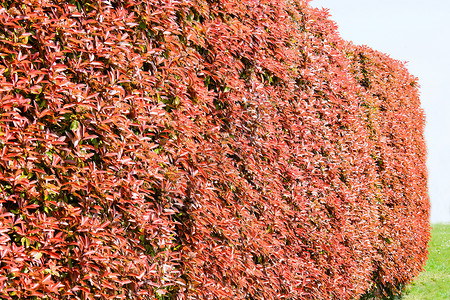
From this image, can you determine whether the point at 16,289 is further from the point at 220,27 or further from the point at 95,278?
the point at 220,27

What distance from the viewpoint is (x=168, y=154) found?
2.88m

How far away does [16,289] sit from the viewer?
2004 millimetres

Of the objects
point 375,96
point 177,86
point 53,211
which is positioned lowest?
point 53,211

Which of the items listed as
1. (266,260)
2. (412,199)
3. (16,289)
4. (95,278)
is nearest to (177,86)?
(95,278)

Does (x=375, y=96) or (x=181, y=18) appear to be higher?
(x=375, y=96)

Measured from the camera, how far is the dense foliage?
6.98 feet

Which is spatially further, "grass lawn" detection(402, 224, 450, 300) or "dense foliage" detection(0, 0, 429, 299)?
"grass lawn" detection(402, 224, 450, 300)

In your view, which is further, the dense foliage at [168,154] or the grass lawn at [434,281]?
the grass lawn at [434,281]

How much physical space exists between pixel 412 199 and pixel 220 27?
7565mm

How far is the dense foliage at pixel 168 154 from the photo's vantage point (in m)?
2.13

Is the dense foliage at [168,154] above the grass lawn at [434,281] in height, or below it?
above

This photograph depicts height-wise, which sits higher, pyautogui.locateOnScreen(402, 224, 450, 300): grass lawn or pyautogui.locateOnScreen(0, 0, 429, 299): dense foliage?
pyautogui.locateOnScreen(0, 0, 429, 299): dense foliage

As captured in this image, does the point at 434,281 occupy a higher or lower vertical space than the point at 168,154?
lower

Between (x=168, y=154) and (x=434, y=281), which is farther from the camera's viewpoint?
(x=434, y=281)
